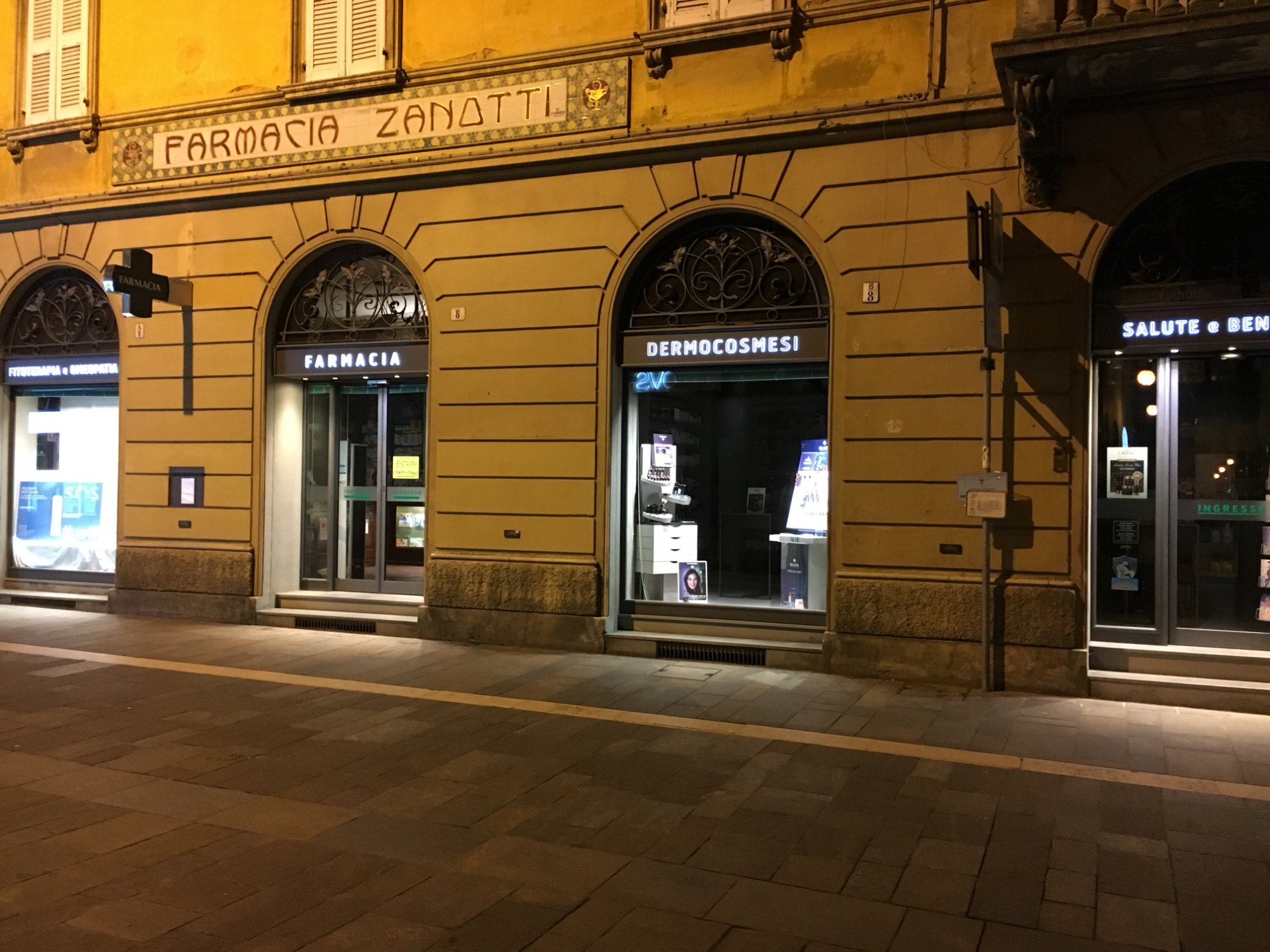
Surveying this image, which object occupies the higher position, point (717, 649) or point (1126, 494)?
point (1126, 494)

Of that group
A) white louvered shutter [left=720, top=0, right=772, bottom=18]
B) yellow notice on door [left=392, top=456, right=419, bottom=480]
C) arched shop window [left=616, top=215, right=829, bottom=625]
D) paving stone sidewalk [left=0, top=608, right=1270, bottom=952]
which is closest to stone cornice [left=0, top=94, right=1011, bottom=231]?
arched shop window [left=616, top=215, right=829, bottom=625]

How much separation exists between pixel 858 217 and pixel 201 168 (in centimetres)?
802

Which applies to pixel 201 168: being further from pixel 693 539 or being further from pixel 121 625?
pixel 693 539

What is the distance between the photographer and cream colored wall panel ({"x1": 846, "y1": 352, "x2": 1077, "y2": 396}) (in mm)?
8672

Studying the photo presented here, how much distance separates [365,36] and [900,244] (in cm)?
662

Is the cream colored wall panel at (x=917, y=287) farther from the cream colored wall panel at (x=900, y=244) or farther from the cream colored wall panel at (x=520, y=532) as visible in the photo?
the cream colored wall panel at (x=520, y=532)

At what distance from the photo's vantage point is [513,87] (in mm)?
10648

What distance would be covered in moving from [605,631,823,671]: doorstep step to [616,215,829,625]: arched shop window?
0.39 metres

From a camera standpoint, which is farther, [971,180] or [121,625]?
[121,625]

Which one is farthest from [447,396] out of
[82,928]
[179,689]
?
[82,928]

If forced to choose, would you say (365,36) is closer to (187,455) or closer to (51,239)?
(51,239)

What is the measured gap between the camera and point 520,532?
10.6m

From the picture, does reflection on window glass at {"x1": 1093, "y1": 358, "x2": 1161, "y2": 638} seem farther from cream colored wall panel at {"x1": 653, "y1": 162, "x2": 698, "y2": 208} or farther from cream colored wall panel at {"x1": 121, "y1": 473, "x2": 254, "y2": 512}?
cream colored wall panel at {"x1": 121, "y1": 473, "x2": 254, "y2": 512}

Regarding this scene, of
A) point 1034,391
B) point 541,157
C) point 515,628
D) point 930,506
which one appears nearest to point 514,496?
point 515,628
